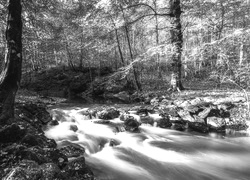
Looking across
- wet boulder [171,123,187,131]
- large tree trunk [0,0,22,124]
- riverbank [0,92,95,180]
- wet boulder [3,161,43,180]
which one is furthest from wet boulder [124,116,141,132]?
wet boulder [3,161,43,180]

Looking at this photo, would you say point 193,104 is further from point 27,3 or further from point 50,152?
point 27,3

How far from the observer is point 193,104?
31.6 ft

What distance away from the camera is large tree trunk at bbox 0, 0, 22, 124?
5.36 m

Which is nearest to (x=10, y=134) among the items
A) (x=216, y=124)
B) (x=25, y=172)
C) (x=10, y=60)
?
(x=25, y=172)

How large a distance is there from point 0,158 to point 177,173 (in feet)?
14.9

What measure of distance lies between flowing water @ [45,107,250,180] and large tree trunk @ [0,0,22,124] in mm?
2336

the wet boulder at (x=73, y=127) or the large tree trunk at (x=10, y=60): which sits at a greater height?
the large tree trunk at (x=10, y=60)

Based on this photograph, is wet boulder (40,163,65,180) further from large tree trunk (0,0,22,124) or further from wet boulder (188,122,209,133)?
wet boulder (188,122,209,133)

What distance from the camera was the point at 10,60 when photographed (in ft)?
17.7

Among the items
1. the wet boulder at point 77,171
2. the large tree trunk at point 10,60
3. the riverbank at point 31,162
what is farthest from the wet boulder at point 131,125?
the large tree trunk at point 10,60

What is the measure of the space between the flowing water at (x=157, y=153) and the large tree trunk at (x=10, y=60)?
7.66 ft

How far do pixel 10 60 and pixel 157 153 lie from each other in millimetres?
5665

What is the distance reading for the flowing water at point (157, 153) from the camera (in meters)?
5.50

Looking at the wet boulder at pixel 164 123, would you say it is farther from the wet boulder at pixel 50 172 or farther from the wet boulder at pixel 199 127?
the wet boulder at pixel 50 172
